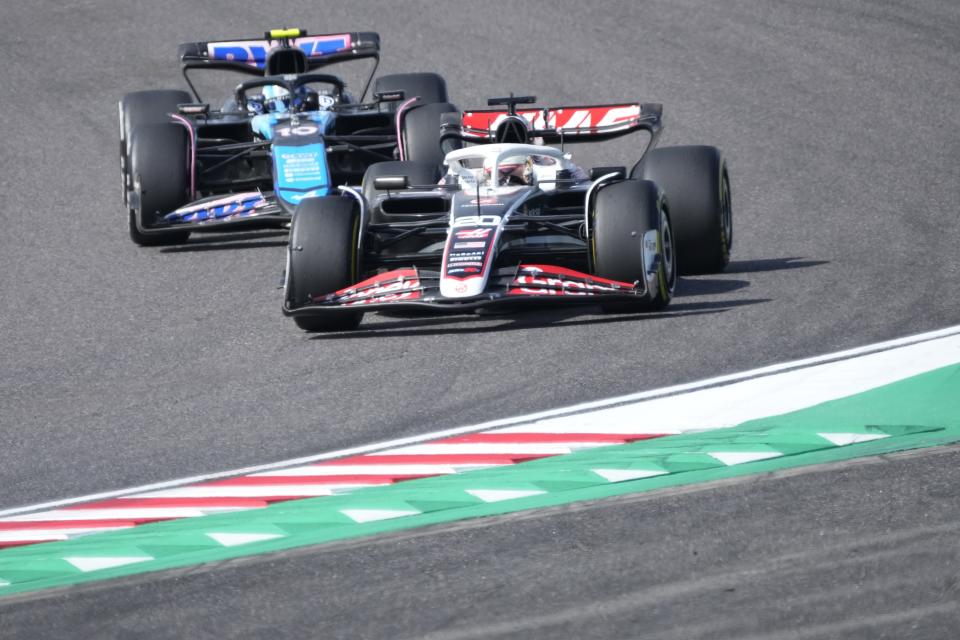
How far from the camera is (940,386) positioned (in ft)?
25.0

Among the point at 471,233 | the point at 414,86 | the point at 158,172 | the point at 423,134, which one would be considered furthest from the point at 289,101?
the point at 471,233

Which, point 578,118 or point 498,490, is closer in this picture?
point 498,490

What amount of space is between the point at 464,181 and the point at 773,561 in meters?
6.25

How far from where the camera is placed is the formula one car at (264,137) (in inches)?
531

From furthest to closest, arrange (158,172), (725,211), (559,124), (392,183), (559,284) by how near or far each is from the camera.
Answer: (158,172), (559,124), (725,211), (392,183), (559,284)

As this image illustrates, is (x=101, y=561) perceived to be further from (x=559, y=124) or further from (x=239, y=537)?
(x=559, y=124)

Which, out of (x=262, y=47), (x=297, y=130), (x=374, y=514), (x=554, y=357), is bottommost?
(x=554, y=357)

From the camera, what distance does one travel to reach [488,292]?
9.63m

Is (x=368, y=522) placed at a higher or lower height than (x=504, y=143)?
lower

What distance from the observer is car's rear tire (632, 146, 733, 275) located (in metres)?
11.2

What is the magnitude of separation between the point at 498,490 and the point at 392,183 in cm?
481

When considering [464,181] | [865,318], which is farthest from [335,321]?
[865,318]

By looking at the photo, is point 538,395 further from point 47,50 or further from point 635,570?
point 47,50

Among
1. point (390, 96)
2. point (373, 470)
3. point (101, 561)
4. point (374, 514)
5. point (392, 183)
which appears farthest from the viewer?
point (390, 96)
